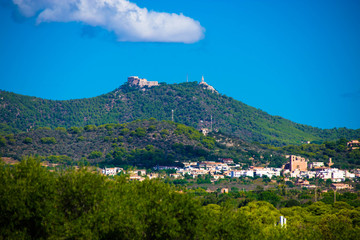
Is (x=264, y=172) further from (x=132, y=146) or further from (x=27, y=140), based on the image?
(x=27, y=140)

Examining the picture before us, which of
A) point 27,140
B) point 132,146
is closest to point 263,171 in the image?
point 132,146

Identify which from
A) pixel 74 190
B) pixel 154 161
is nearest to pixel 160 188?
pixel 74 190

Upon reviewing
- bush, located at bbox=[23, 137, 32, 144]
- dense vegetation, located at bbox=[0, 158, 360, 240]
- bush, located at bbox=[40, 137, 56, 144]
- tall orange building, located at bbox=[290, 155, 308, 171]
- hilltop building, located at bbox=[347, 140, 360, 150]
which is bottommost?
dense vegetation, located at bbox=[0, 158, 360, 240]

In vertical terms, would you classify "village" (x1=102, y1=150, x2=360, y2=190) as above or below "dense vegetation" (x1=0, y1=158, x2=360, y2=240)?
above

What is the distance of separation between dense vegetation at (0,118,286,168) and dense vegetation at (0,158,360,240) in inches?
3997

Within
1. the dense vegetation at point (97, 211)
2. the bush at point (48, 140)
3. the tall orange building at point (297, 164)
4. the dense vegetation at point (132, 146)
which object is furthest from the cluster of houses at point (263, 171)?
the dense vegetation at point (97, 211)

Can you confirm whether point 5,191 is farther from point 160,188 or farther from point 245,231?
point 245,231

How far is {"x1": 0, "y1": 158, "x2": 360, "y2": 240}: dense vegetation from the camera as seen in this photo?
2900 centimetres

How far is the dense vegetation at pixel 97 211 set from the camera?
29.0 metres

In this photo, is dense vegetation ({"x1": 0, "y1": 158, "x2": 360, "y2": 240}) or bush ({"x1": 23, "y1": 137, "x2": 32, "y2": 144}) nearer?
dense vegetation ({"x1": 0, "y1": 158, "x2": 360, "y2": 240})

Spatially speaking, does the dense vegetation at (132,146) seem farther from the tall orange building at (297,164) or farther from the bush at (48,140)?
the tall orange building at (297,164)

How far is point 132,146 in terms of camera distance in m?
162

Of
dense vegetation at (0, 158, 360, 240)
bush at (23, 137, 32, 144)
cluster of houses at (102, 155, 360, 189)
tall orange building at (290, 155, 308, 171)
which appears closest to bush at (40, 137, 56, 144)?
bush at (23, 137, 32, 144)

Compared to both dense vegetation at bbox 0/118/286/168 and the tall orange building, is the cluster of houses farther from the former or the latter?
dense vegetation at bbox 0/118/286/168
